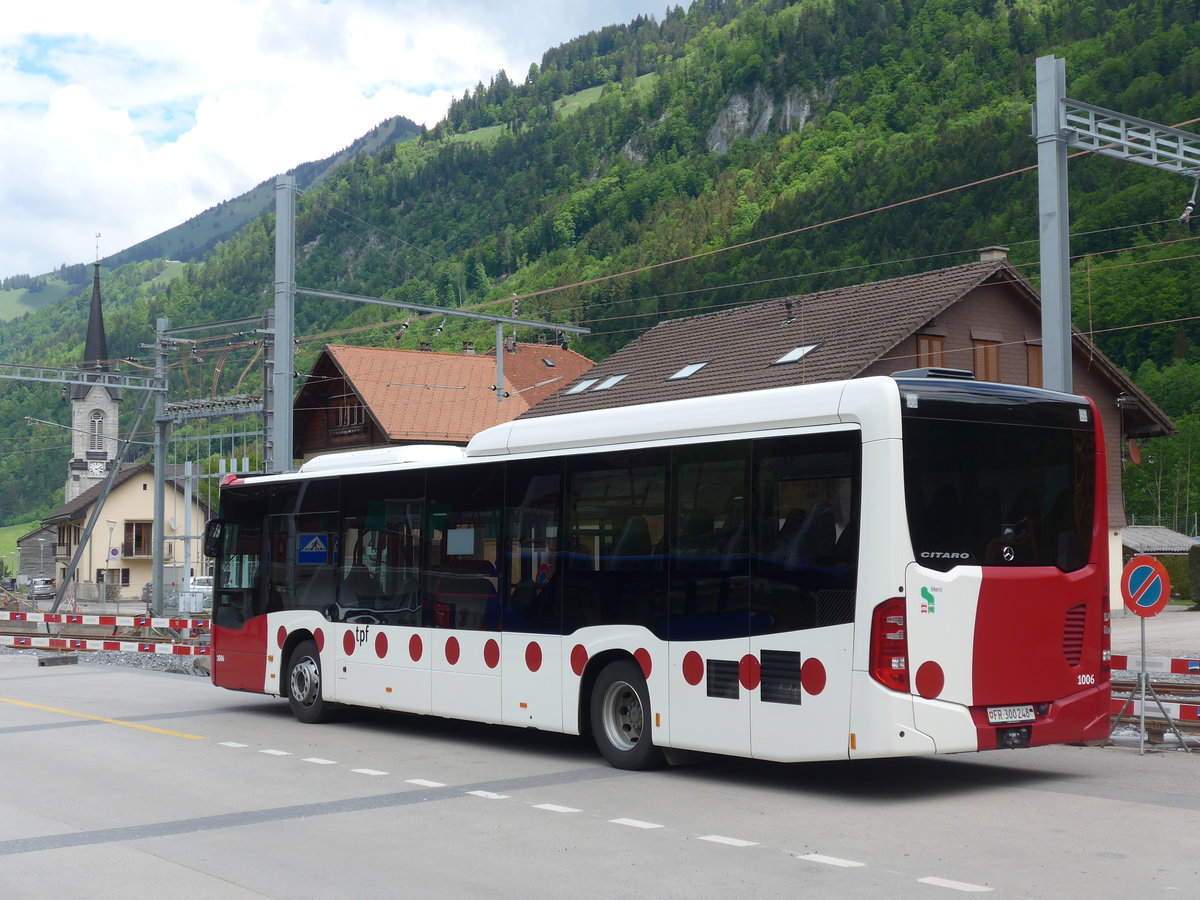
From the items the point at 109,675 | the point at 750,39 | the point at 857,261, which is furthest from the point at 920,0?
the point at 109,675

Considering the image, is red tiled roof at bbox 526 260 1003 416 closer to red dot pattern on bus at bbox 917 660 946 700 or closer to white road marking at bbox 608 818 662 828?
red dot pattern on bus at bbox 917 660 946 700

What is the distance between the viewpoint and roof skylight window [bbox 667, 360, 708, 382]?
135 feet

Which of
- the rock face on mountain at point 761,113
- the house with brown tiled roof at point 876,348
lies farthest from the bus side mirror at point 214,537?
the rock face on mountain at point 761,113

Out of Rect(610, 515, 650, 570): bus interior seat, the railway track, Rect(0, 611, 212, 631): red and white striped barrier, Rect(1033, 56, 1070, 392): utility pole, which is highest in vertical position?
Rect(1033, 56, 1070, 392): utility pole

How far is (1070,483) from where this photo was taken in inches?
442

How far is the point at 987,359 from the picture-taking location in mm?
40250

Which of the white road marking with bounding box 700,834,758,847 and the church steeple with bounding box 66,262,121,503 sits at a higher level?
the church steeple with bounding box 66,262,121,503

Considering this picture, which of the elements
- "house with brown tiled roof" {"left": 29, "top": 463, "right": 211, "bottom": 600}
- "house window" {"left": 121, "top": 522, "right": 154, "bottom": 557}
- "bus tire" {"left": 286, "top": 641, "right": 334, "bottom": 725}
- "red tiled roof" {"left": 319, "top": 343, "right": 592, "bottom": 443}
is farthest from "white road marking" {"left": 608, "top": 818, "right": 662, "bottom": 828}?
"house window" {"left": 121, "top": 522, "right": 154, "bottom": 557}

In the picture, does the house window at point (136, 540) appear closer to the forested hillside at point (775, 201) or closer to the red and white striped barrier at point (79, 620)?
the forested hillside at point (775, 201)

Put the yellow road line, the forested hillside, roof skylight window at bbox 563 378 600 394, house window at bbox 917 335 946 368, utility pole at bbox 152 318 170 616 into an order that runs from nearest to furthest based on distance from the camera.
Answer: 1. the yellow road line
2. house window at bbox 917 335 946 368
3. utility pole at bbox 152 318 170 616
4. roof skylight window at bbox 563 378 600 394
5. the forested hillside

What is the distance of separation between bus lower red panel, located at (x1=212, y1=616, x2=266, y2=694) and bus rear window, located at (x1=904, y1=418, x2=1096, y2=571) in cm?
943

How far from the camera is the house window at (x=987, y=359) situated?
131 feet

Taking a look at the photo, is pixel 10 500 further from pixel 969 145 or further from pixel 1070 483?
pixel 1070 483

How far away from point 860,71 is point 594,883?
16488 centimetres
